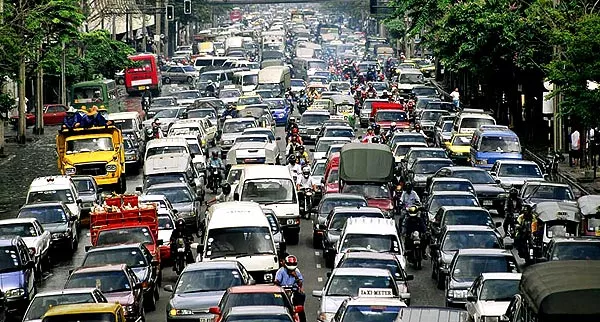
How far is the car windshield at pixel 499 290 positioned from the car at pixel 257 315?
4.52 m

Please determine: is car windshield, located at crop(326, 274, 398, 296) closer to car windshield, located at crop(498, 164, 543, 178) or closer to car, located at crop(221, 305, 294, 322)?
car, located at crop(221, 305, 294, 322)

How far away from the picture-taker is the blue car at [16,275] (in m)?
30.7

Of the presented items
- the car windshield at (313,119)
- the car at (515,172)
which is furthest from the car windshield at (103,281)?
the car windshield at (313,119)

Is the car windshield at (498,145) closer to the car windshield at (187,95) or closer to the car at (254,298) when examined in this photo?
the car at (254,298)

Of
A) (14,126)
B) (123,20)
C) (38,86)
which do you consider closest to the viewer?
(38,86)

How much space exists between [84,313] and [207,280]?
4233mm

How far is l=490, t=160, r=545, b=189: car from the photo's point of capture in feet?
149

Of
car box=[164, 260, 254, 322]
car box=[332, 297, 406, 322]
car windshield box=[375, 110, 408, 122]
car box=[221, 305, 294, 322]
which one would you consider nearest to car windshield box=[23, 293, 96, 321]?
car box=[164, 260, 254, 322]

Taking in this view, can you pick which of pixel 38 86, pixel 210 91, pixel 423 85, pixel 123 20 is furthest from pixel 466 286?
pixel 123 20

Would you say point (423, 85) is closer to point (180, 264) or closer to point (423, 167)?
point (423, 167)

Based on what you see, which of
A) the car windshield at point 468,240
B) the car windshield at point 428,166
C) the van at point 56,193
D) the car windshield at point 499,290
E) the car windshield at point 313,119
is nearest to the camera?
the car windshield at point 499,290

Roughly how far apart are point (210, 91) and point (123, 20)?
141 feet

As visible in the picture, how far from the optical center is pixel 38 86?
237ft

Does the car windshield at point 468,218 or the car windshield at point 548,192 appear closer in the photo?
the car windshield at point 468,218
